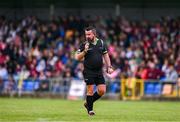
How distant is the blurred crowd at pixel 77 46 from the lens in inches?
1432

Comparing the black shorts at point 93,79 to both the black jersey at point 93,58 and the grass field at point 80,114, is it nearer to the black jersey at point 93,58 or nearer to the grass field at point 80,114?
the black jersey at point 93,58

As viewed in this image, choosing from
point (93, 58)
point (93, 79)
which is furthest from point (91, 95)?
point (93, 58)

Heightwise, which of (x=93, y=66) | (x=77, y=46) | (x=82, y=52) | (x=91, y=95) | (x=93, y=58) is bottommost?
(x=91, y=95)

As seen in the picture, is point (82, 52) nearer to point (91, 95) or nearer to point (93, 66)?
point (93, 66)

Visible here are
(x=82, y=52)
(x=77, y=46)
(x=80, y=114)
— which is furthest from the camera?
(x=77, y=46)

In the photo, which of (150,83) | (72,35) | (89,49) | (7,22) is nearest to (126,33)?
(72,35)

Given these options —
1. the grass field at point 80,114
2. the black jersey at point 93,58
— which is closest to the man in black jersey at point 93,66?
the black jersey at point 93,58

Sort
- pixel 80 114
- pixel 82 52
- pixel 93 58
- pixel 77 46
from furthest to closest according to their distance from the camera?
pixel 77 46
pixel 80 114
pixel 93 58
pixel 82 52

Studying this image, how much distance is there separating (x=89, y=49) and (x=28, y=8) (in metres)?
27.0

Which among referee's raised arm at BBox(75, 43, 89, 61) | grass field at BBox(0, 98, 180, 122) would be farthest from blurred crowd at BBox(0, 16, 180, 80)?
referee's raised arm at BBox(75, 43, 89, 61)

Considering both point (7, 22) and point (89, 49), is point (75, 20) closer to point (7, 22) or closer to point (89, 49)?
point (7, 22)

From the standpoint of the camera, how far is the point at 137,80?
116 ft

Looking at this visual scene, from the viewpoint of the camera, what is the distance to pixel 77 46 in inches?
1559

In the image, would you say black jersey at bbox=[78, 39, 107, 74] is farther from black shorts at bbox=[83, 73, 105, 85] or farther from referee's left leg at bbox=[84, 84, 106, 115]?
referee's left leg at bbox=[84, 84, 106, 115]
